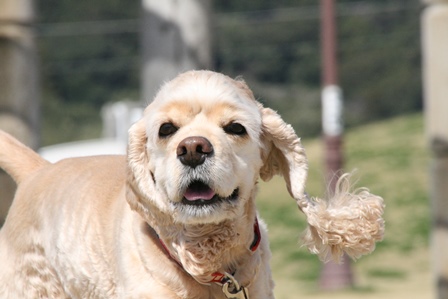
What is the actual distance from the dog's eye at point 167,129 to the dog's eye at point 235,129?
0.53 ft

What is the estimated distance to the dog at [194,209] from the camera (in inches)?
133

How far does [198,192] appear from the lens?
3.38 meters

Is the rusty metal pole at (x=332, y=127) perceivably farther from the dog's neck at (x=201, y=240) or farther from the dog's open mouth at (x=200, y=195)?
the dog's open mouth at (x=200, y=195)

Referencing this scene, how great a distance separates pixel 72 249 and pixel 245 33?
27.5 m

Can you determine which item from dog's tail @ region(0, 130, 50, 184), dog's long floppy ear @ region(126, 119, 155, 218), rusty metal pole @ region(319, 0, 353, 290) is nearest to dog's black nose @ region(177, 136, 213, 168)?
dog's long floppy ear @ region(126, 119, 155, 218)

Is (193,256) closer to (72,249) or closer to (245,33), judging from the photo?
(72,249)

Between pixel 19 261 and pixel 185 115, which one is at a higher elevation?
pixel 185 115

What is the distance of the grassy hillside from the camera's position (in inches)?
524

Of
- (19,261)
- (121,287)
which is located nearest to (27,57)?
(19,261)

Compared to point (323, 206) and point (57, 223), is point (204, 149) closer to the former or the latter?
point (323, 206)

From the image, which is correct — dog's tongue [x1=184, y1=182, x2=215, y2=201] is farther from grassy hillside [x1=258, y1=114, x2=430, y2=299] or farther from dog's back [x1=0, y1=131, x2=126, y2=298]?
grassy hillside [x1=258, y1=114, x2=430, y2=299]

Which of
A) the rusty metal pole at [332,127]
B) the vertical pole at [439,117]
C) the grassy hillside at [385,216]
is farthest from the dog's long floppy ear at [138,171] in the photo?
the rusty metal pole at [332,127]

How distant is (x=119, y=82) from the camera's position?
102 ft

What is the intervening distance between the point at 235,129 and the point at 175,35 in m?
3.35
